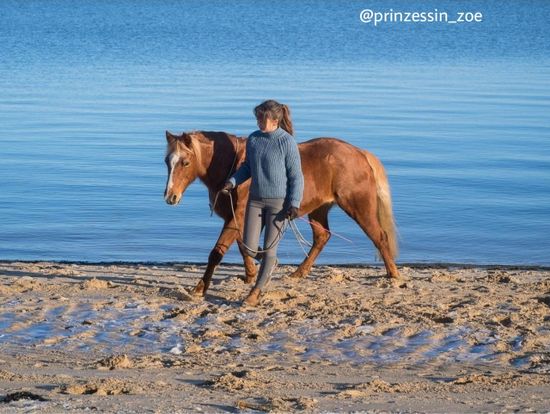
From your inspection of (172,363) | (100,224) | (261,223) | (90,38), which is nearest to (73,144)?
(100,224)

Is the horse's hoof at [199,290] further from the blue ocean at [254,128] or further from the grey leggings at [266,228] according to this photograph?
the blue ocean at [254,128]

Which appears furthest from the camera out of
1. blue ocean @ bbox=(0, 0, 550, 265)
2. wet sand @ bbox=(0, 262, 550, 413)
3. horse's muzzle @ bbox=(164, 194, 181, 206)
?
blue ocean @ bbox=(0, 0, 550, 265)

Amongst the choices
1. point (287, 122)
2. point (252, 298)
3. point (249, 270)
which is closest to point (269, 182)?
point (287, 122)

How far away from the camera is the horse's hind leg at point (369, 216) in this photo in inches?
457

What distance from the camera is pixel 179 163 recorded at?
35.9ft

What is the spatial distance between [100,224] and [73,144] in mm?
7168

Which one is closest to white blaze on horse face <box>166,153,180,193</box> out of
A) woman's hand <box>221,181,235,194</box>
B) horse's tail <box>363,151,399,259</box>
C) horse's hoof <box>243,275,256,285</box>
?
woman's hand <box>221,181,235,194</box>

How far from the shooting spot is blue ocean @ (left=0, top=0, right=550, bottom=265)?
16.0m

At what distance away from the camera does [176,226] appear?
16812 millimetres

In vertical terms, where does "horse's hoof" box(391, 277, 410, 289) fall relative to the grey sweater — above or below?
below

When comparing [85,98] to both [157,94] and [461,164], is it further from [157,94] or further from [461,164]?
[461,164]

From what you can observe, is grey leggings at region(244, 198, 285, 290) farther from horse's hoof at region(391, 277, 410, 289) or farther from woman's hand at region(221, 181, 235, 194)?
horse's hoof at region(391, 277, 410, 289)

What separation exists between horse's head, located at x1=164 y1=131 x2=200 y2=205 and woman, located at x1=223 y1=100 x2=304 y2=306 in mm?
615

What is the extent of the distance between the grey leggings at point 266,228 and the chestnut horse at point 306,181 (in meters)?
0.60
